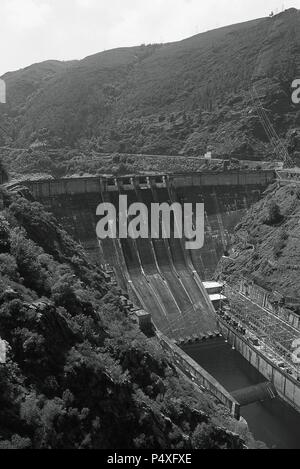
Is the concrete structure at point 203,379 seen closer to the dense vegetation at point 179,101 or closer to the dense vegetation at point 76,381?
the dense vegetation at point 76,381

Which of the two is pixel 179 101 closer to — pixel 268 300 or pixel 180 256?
pixel 180 256

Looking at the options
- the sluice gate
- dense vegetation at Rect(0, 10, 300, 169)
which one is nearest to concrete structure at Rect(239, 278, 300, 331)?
the sluice gate

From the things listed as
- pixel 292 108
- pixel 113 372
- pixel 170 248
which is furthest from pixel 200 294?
pixel 292 108

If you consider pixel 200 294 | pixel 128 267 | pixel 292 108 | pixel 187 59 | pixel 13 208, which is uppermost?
pixel 187 59

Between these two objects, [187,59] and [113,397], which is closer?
[113,397]

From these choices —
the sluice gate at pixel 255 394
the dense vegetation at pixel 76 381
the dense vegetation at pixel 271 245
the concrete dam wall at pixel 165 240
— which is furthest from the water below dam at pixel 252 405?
the dense vegetation at pixel 76 381

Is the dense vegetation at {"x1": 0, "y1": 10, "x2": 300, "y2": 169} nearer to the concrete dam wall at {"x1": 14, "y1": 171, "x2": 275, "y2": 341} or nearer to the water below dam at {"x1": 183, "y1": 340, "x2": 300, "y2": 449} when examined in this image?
the concrete dam wall at {"x1": 14, "y1": 171, "x2": 275, "y2": 341}

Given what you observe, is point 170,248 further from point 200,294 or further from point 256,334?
point 256,334
